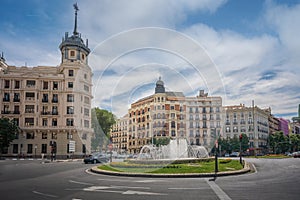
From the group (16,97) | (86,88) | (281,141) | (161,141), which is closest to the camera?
(16,97)

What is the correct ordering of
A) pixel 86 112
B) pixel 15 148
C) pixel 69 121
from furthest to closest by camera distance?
1. pixel 86 112
2. pixel 69 121
3. pixel 15 148

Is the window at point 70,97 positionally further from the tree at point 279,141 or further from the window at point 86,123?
the tree at point 279,141

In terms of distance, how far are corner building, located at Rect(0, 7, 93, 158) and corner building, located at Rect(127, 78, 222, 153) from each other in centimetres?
1202

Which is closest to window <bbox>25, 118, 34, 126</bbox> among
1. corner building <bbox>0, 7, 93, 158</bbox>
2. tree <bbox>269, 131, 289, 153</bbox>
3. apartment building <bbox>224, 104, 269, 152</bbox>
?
corner building <bbox>0, 7, 93, 158</bbox>

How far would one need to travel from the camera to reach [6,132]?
55.3 m

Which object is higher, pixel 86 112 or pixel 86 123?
pixel 86 112

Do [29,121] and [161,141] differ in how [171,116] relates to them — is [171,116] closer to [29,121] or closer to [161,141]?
[161,141]

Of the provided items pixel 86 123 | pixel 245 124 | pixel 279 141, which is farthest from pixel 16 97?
pixel 279 141

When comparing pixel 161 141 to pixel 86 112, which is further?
pixel 161 141

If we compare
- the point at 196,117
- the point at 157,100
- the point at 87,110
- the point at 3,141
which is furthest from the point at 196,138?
the point at 3,141

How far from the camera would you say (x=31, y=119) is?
62531mm

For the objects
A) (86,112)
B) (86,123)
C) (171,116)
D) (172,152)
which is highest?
(86,112)

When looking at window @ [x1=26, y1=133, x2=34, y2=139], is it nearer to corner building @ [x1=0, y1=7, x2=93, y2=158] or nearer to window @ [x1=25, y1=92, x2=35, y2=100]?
corner building @ [x1=0, y1=7, x2=93, y2=158]

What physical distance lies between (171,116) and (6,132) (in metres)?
29.9
